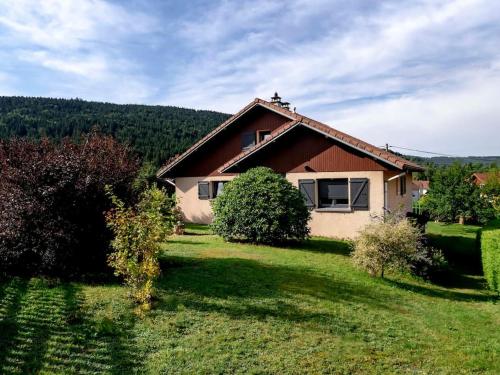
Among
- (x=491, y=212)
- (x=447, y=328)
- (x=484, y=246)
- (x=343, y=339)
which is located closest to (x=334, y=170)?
(x=484, y=246)

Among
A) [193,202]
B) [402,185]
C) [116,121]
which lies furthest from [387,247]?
[116,121]

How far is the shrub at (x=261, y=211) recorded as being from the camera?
14.7 metres

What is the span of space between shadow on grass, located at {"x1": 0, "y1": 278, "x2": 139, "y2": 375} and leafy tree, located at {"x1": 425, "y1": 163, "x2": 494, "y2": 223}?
27.3m

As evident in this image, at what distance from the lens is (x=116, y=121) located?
65.8 metres

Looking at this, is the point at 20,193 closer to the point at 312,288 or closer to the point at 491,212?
the point at 312,288

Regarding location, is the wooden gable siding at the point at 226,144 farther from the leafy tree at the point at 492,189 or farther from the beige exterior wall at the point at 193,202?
the leafy tree at the point at 492,189

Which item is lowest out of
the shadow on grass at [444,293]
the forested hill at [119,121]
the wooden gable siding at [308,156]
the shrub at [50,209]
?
the shadow on grass at [444,293]

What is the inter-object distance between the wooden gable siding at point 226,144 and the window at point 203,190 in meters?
0.54

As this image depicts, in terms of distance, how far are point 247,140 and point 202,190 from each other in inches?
145

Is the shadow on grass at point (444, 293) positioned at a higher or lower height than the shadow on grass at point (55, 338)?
lower

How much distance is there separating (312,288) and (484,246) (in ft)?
26.3

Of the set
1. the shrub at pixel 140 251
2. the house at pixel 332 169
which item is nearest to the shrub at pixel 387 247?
the house at pixel 332 169

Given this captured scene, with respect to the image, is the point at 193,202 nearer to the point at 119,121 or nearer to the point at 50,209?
the point at 50,209

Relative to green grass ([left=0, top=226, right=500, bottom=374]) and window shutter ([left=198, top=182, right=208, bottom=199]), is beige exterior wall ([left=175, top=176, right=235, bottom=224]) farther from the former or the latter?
green grass ([left=0, top=226, right=500, bottom=374])
